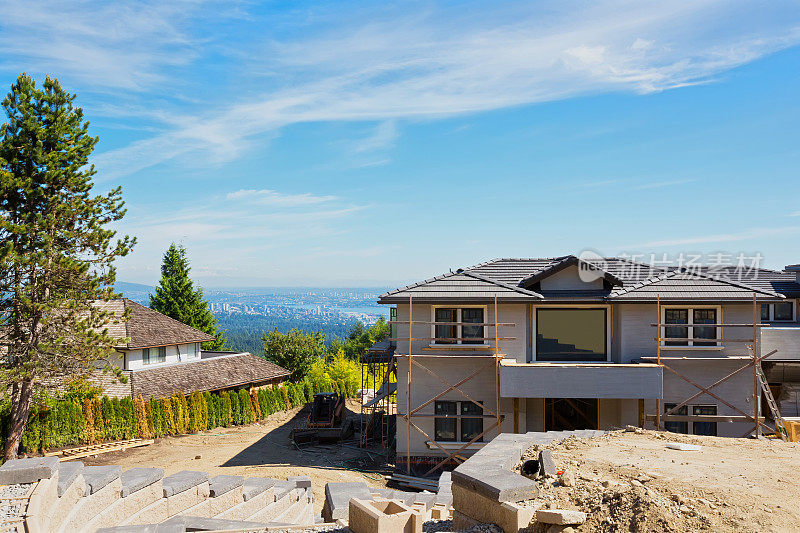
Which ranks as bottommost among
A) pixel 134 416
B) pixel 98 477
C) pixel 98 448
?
pixel 98 448

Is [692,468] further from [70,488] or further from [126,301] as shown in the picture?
[126,301]

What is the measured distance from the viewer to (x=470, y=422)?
63.8 ft

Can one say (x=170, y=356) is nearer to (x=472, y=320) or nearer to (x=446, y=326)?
(x=446, y=326)

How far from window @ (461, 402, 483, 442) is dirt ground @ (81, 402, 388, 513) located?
128 inches

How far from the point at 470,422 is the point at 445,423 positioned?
0.88m

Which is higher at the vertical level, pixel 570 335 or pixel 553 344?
pixel 570 335

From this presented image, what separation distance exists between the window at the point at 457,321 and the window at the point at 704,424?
786 centimetres

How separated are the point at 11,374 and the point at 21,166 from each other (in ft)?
26.3

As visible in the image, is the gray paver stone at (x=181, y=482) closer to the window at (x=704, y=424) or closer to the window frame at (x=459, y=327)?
the window frame at (x=459, y=327)

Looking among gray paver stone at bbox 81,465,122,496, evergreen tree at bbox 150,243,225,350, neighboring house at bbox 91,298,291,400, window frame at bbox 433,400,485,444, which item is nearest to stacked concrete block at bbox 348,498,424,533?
gray paver stone at bbox 81,465,122,496

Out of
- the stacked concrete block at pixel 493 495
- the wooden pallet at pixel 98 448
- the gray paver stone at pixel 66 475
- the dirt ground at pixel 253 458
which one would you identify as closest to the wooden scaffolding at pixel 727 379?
the dirt ground at pixel 253 458

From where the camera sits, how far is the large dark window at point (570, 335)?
2025 centimetres

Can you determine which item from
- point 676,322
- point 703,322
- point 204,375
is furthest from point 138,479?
point 204,375

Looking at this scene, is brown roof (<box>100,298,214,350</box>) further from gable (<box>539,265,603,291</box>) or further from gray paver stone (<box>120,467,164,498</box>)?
gray paver stone (<box>120,467,164,498</box>)
